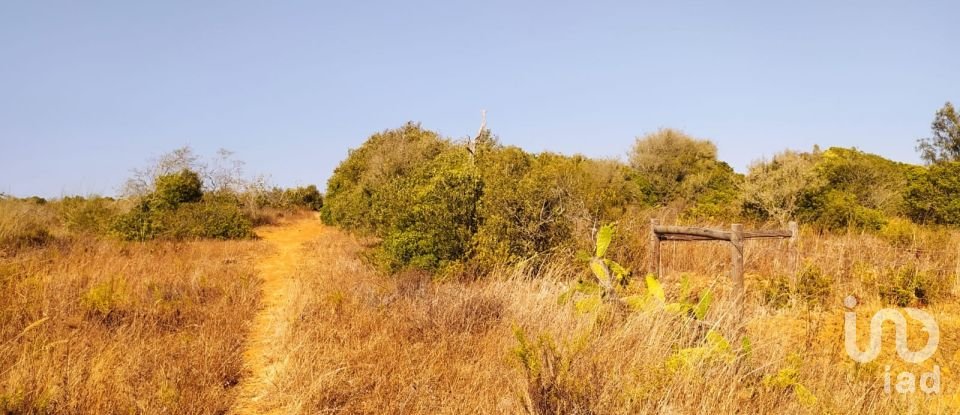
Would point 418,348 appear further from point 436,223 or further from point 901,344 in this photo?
point 901,344

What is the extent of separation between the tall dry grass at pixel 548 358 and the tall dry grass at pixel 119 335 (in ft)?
2.39

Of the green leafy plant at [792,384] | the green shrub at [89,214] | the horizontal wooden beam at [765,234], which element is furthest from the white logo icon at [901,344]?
the green shrub at [89,214]

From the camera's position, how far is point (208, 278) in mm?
7918

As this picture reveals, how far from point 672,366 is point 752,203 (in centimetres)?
1611

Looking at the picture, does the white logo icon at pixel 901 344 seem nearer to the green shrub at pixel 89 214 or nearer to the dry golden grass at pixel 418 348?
the dry golden grass at pixel 418 348

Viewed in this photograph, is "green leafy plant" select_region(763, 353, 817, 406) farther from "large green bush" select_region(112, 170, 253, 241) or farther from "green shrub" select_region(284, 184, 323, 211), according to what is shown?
"green shrub" select_region(284, 184, 323, 211)

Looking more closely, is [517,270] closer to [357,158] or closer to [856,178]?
[357,158]

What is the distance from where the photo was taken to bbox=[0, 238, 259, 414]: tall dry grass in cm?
345

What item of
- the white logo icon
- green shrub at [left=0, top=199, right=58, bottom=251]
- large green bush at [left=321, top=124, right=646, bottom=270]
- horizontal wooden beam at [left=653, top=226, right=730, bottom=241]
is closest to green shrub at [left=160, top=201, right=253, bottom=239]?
green shrub at [left=0, top=199, right=58, bottom=251]

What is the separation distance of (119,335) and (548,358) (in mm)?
4258

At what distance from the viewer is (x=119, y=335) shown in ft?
15.5

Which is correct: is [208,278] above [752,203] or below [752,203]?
below

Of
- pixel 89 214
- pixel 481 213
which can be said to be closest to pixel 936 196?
pixel 481 213

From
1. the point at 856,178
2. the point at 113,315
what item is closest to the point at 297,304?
the point at 113,315
